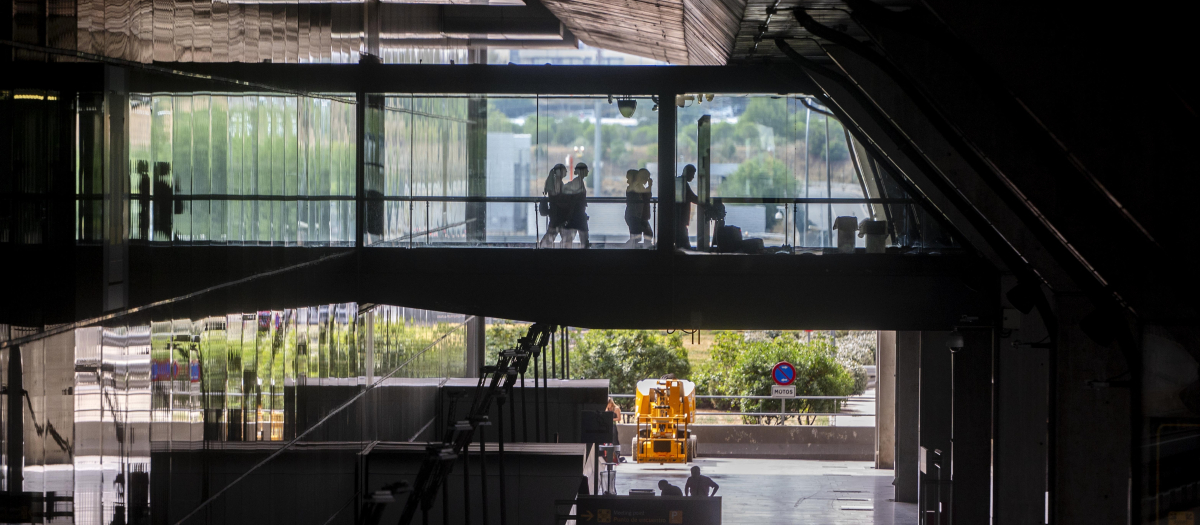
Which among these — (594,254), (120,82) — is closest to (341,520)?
(594,254)

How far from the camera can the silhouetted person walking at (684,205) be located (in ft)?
57.0

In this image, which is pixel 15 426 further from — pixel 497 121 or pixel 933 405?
pixel 933 405

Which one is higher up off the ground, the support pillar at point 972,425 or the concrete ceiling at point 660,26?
the concrete ceiling at point 660,26

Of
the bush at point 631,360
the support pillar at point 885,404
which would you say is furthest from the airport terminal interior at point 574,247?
the bush at point 631,360

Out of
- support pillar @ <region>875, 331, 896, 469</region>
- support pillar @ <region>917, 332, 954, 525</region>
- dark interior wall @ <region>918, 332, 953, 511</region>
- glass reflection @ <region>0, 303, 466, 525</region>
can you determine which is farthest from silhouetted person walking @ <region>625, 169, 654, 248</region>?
support pillar @ <region>875, 331, 896, 469</region>

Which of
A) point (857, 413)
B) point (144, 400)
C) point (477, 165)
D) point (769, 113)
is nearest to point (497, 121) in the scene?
point (477, 165)

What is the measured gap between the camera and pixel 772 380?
3253 centimetres

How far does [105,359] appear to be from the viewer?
8375 mm

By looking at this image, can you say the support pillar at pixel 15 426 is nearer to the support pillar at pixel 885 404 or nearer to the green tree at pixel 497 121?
the green tree at pixel 497 121

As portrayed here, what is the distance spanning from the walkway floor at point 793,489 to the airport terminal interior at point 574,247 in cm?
15

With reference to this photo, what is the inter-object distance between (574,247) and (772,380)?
16.4 meters

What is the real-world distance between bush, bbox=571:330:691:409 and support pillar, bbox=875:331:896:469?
11.6 m

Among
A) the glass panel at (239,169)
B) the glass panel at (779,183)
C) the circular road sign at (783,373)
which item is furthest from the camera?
the circular road sign at (783,373)

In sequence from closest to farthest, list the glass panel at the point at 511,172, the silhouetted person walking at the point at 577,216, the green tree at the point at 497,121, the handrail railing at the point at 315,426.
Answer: the handrail railing at the point at 315,426 < the glass panel at the point at 511,172 < the silhouetted person walking at the point at 577,216 < the green tree at the point at 497,121
